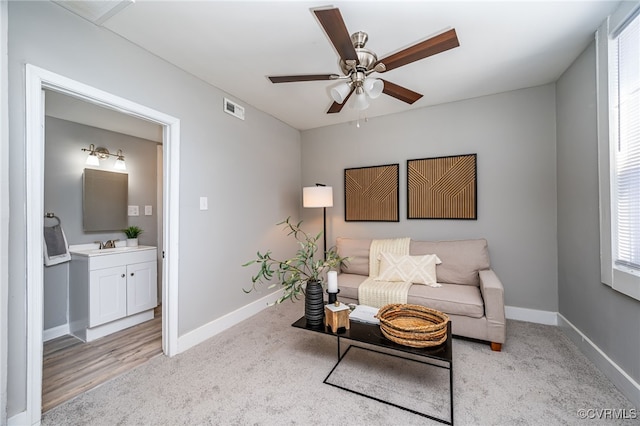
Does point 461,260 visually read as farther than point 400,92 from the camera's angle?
Yes

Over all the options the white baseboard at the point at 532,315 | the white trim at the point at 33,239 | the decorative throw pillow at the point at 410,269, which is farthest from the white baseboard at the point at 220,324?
the white baseboard at the point at 532,315

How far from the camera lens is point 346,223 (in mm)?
3709

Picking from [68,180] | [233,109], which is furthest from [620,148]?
[68,180]

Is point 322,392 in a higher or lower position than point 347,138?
lower

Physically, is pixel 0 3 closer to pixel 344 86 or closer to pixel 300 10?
pixel 300 10

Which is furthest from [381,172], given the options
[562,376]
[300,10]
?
[562,376]

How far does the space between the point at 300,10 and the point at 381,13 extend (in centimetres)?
52

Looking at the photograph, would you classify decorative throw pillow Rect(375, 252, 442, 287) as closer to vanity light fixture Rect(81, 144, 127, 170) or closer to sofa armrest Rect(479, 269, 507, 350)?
sofa armrest Rect(479, 269, 507, 350)

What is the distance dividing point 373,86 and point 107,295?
3118mm

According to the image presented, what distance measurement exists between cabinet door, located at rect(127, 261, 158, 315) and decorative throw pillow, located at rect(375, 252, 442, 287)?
101 inches

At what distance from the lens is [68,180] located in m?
2.87

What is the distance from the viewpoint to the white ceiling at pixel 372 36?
165cm

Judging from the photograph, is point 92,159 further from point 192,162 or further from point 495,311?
point 495,311

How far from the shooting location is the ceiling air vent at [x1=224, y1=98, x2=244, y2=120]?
2760 millimetres
